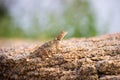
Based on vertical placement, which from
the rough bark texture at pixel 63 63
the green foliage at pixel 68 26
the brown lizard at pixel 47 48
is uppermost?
the green foliage at pixel 68 26

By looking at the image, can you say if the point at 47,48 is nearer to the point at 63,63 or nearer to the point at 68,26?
the point at 63,63

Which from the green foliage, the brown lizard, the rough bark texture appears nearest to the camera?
the rough bark texture

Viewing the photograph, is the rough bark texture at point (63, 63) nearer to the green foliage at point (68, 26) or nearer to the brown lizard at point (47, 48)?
the brown lizard at point (47, 48)

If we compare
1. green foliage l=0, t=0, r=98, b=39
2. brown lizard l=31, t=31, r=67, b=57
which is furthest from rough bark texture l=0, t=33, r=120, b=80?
green foliage l=0, t=0, r=98, b=39

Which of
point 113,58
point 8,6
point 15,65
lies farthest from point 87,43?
point 8,6

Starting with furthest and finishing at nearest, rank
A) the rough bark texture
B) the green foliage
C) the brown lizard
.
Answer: the green foliage < the brown lizard < the rough bark texture

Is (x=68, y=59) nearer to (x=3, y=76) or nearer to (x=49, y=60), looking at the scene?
(x=49, y=60)

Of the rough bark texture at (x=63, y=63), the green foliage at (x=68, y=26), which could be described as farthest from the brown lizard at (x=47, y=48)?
the green foliage at (x=68, y=26)

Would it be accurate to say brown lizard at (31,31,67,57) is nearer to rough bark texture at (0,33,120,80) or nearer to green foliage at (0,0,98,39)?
rough bark texture at (0,33,120,80)
